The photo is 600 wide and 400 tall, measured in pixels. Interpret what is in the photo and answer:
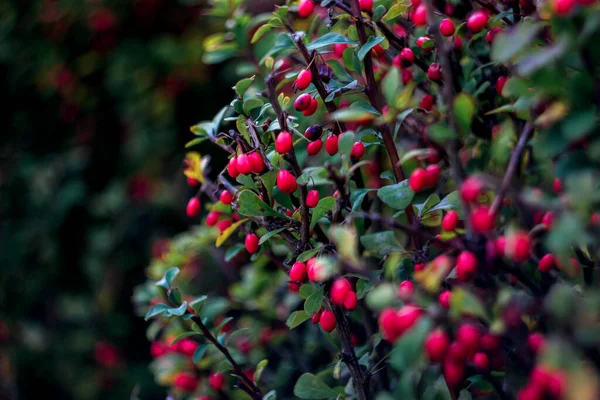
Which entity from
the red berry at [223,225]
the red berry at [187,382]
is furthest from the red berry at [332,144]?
the red berry at [187,382]

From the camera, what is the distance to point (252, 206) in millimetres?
1004

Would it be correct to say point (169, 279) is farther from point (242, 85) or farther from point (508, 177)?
point (508, 177)

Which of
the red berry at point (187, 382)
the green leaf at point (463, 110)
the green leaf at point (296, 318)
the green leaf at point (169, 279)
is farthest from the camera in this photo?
the red berry at point (187, 382)

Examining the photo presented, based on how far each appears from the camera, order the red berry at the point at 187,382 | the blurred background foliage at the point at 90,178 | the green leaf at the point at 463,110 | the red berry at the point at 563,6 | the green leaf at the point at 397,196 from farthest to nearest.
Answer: the blurred background foliage at the point at 90,178, the red berry at the point at 187,382, the green leaf at the point at 397,196, the green leaf at the point at 463,110, the red berry at the point at 563,6

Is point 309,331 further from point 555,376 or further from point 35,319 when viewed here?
point 35,319

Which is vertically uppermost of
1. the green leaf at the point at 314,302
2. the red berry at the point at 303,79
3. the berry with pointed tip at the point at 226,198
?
the red berry at the point at 303,79

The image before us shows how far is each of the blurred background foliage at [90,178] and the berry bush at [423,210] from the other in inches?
53.5

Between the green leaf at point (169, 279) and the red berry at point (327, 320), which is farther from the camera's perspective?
the green leaf at point (169, 279)

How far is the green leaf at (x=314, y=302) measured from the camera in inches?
39.0

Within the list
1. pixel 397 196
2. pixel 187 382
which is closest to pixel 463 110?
pixel 397 196

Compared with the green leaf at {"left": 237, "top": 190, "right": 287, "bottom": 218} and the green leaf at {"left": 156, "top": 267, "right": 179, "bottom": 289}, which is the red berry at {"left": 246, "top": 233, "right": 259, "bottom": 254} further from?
the green leaf at {"left": 156, "top": 267, "right": 179, "bottom": 289}

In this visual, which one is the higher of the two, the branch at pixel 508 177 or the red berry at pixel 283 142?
the branch at pixel 508 177

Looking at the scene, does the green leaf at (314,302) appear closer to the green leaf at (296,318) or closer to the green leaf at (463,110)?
the green leaf at (296,318)

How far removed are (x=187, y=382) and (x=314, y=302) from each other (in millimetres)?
643
